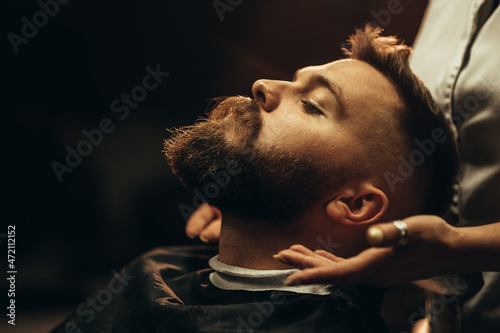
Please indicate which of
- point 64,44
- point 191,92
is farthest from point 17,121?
point 191,92

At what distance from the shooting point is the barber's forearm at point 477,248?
961mm

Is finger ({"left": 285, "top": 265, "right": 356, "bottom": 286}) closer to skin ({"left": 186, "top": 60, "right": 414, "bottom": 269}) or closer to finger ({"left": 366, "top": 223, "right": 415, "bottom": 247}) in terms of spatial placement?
finger ({"left": 366, "top": 223, "right": 415, "bottom": 247})

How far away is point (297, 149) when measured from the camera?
121 centimetres

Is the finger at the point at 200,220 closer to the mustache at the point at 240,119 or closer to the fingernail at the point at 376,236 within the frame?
the mustache at the point at 240,119

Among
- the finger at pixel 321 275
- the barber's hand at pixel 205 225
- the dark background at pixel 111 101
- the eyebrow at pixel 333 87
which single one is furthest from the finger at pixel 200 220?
the dark background at pixel 111 101

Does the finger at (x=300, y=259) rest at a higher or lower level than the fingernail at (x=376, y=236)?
lower

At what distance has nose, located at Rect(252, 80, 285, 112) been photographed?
1337 millimetres

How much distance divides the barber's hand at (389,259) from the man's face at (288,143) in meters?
0.30

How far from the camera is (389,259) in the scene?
2.74 ft

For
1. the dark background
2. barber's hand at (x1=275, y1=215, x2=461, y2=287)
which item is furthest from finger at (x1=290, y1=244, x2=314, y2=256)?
the dark background

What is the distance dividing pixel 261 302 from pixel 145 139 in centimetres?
244

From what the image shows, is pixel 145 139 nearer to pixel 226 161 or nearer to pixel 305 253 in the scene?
pixel 226 161

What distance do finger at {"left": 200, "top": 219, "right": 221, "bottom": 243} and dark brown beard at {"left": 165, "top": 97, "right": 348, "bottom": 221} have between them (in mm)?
389

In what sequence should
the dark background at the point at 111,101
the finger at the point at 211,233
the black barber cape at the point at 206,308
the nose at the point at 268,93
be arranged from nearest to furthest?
the black barber cape at the point at 206,308
the nose at the point at 268,93
the finger at the point at 211,233
the dark background at the point at 111,101
